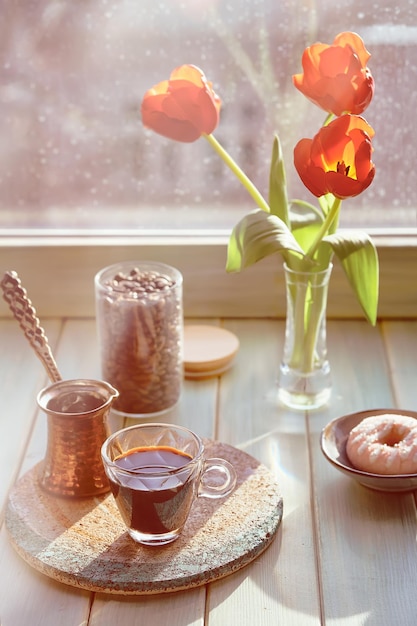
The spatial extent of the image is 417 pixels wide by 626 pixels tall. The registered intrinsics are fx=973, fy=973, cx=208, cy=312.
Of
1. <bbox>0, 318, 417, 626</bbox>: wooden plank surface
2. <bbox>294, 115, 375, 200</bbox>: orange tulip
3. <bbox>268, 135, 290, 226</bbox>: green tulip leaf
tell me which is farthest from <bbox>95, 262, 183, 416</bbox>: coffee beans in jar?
<bbox>294, 115, 375, 200</bbox>: orange tulip

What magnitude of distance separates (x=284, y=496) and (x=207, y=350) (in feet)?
0.99

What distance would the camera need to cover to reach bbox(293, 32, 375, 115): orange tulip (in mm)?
926

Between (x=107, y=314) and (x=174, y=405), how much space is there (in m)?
0.13

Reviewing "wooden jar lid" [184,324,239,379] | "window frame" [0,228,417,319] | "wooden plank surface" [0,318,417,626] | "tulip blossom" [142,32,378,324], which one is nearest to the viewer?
"wooden plank surface" [0,318,417,626]

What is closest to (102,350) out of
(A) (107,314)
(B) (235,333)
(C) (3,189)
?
(A) (107,314)

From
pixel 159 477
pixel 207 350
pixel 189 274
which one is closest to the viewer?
pixel 159 477

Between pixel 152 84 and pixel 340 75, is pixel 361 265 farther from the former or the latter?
pixel 152 84

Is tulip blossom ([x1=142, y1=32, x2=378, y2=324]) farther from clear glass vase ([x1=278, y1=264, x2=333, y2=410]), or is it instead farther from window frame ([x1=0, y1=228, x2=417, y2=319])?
window frame ([x1=0, y1=228, x2=417, y2=319])

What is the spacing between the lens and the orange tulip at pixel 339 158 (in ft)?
2.93

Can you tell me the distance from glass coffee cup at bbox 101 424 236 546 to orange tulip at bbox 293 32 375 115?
350 millimetres

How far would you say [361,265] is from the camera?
1.04 meters

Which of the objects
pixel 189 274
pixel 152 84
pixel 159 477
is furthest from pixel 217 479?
pixel 152 84

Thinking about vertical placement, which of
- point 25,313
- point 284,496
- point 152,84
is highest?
point 152,84

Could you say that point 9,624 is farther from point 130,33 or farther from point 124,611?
point 130,33
